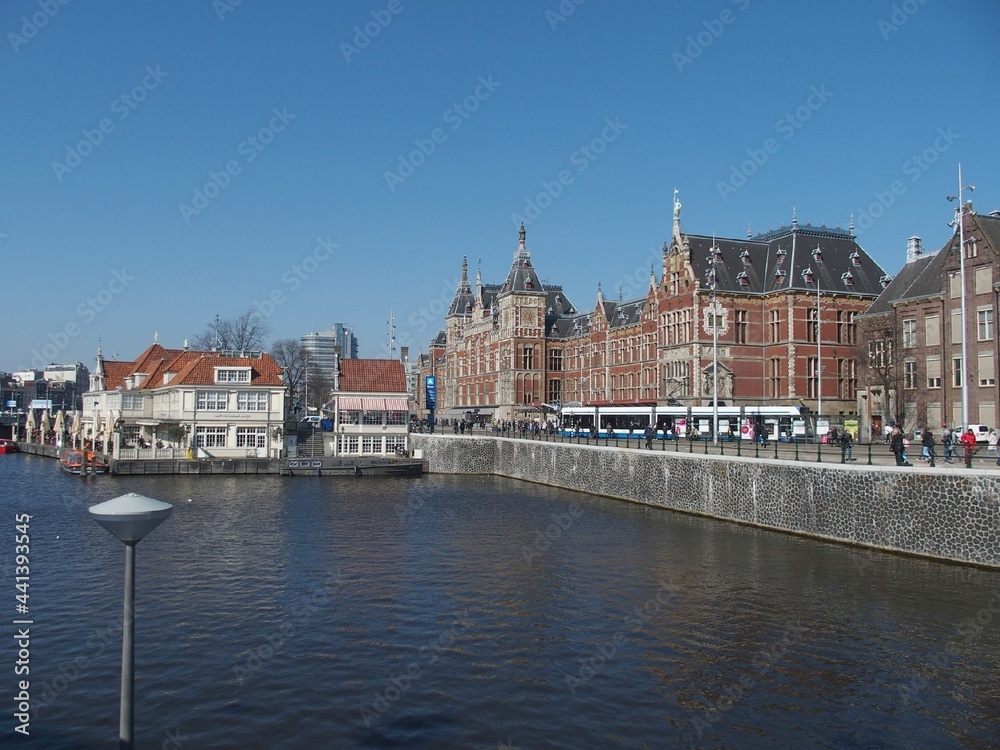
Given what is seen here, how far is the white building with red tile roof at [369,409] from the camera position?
239 ft

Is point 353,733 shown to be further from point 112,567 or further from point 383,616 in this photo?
point 112,567

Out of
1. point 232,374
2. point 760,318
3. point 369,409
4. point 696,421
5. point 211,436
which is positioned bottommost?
point 211,436

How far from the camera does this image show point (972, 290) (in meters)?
48.6

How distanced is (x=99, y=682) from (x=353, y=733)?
6304mm

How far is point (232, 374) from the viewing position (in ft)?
220

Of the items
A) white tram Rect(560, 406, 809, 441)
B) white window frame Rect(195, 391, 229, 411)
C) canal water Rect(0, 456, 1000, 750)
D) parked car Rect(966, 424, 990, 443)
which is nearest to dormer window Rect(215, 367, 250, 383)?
white window frame Rect(195, 391, 229, 411)

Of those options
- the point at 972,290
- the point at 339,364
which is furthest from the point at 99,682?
the point at 339,364

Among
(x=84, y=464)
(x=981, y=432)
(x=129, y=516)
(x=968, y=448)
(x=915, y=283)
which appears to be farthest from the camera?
(x=84, y=464)

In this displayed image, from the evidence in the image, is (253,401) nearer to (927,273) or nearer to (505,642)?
(927,273)

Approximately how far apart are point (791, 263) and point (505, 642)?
5854cm

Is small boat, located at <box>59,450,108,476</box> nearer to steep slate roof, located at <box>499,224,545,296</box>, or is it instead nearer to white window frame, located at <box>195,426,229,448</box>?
white window frame, located at <box>195,426,229,448</box>

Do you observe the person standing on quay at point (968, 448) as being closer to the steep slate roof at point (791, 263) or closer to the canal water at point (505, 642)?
the canal water at point (505, 642)

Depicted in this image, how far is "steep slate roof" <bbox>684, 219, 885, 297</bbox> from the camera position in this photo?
2771 inches

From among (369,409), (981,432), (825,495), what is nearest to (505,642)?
(825,495)
